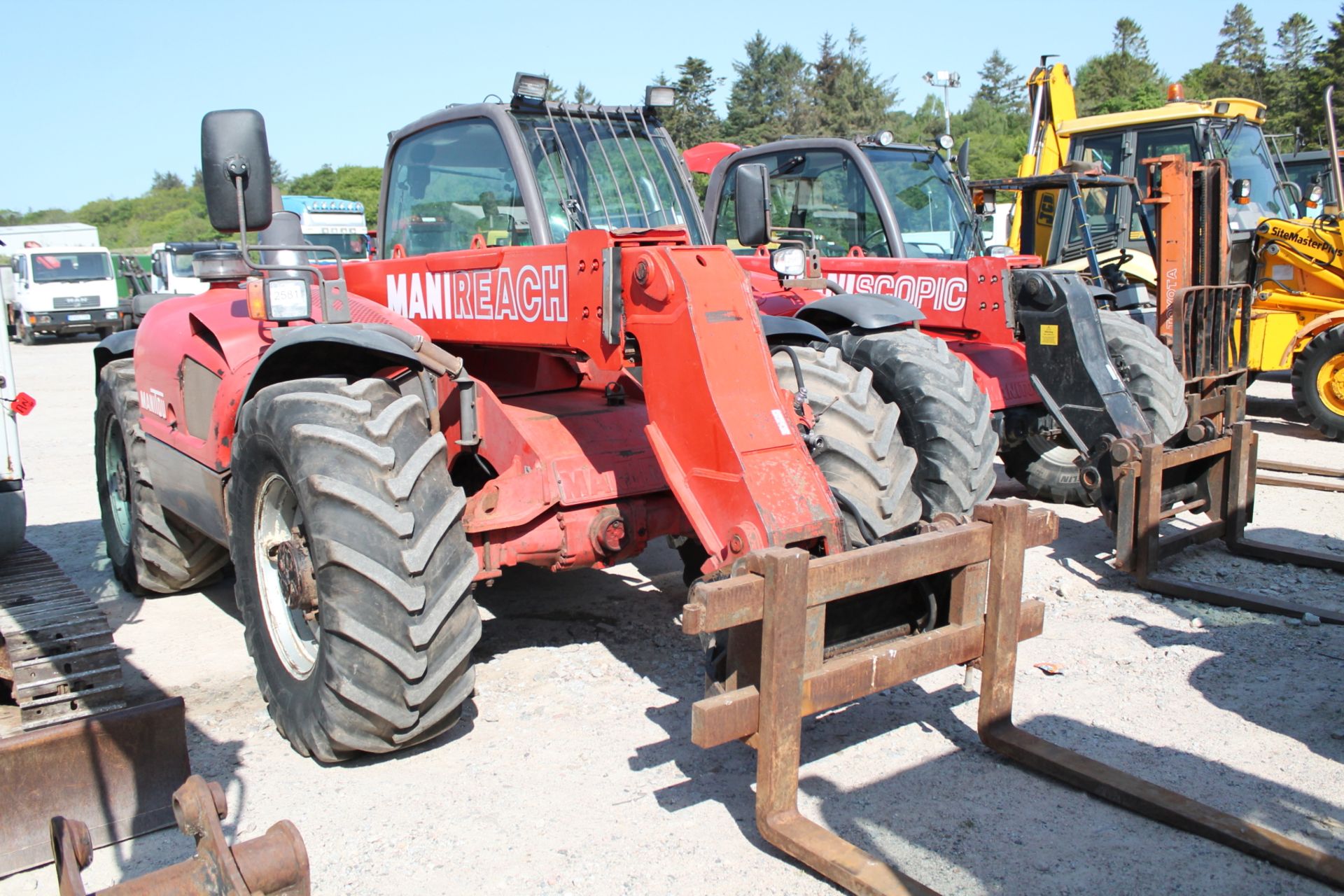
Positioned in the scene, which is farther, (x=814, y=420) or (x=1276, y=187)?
(x=1276, y=187)

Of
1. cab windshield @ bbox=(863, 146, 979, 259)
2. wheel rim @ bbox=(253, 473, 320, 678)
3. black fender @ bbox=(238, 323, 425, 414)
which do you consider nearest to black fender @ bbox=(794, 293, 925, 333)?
cab windshield @ bbox=(863, 146, 979, 259)

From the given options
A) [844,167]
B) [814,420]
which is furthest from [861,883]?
[844,167]

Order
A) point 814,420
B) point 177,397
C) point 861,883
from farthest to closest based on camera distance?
point 177,397, point 814,420, point 861,883

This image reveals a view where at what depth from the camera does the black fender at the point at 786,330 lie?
4.41m

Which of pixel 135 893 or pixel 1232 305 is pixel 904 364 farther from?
pixel 135 893

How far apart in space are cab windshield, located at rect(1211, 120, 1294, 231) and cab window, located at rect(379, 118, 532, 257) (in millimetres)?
9247

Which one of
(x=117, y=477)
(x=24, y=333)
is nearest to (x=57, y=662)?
(x=117, y=477)

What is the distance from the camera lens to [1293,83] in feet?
123

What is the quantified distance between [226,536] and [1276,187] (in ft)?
36.5

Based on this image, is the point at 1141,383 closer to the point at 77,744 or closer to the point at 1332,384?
the point at 1332,384

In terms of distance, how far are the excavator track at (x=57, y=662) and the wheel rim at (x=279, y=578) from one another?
54 cm

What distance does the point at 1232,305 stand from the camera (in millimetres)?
7180

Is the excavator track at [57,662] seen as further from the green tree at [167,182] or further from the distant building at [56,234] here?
the green tree at [167,182]

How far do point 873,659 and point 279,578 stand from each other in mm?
2249
